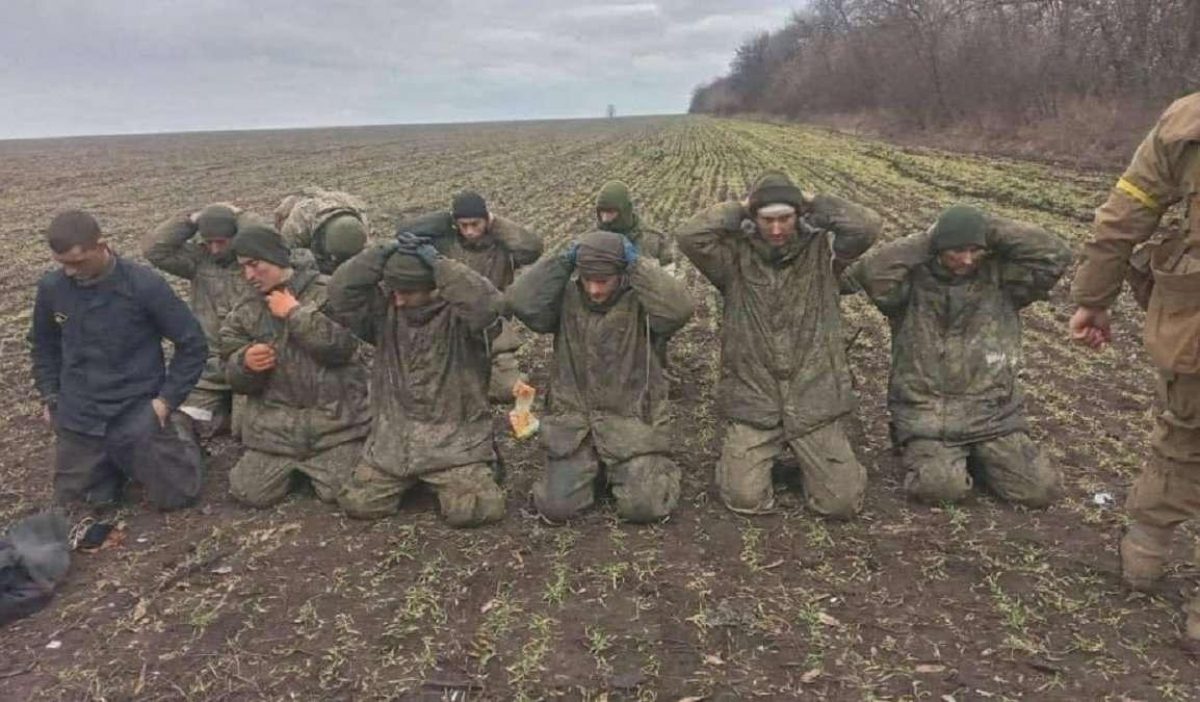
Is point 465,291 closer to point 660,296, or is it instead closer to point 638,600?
point 660,296

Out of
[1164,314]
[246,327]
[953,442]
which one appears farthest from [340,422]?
[1164,314]

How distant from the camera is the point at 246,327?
5.09 m

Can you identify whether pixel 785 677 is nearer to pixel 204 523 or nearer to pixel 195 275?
pixel 204 523

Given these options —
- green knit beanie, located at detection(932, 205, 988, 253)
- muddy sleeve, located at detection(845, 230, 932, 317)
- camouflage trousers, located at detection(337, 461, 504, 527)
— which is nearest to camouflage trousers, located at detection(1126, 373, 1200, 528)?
green knit beanie, located at detection(932, 205, 988, 253)

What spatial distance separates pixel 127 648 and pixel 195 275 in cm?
312

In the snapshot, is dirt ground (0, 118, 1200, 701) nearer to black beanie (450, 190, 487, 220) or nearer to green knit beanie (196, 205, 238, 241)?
green knit beanie (196, 205, 238, 241)

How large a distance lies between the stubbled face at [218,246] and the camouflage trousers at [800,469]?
131 inches

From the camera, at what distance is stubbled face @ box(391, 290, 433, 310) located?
471 cm

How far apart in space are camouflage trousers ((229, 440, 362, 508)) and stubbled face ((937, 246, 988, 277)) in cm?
321

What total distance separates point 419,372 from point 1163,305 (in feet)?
10.8

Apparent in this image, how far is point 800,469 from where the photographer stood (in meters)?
5.01

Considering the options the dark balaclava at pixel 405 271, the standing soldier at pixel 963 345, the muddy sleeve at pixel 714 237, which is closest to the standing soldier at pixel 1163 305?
the standing soldier at pixel 963 345

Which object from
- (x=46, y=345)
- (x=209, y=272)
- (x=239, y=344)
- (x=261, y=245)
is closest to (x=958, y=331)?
(x=261, y=245)

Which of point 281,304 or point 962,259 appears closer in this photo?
point 962,259
